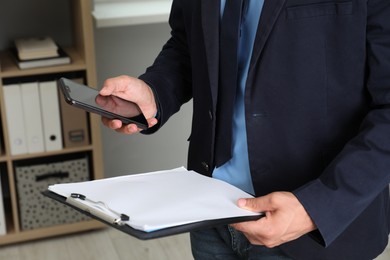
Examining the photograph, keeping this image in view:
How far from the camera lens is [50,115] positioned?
258 centimetres

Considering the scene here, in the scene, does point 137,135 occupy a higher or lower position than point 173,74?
lower

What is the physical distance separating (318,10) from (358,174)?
285 millimetres

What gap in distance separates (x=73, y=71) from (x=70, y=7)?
1.06 ft

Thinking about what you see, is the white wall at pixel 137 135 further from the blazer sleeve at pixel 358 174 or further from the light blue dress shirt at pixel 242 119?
the blazer sleeve at pixel 358 174

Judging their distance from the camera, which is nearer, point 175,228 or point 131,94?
point 175,228

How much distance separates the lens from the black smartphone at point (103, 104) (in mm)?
1141

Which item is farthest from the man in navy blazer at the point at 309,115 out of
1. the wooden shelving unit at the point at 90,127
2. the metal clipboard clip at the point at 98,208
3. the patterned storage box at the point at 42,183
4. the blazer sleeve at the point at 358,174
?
the patterned storage box at the point at 42,183

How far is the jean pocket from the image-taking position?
1010 mm

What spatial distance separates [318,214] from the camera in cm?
96

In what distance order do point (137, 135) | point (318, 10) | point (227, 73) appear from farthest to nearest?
point (137, 135), point (227, 73), point (318, 10)

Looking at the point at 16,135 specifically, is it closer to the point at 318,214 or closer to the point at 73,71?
the point at 73,71

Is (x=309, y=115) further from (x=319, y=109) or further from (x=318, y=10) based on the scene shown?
(x=318, y=10)

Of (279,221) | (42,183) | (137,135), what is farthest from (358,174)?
(137,135)

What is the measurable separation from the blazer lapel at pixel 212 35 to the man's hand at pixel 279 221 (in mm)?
281
